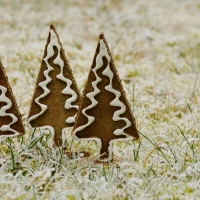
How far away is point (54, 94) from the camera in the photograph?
286 cm

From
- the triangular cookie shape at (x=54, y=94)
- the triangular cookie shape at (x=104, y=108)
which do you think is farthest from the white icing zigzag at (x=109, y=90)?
the triangular cookie shape at (x=54, y=94)

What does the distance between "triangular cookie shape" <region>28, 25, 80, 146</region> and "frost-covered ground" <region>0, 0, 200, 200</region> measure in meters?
0.15

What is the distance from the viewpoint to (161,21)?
24.8 ft

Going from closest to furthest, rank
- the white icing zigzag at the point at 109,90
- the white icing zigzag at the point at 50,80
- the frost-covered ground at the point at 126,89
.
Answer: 1. the frost-covered ground at the point at 126,89
2. the white icing zigzag at the point at 109,90
3. the white icing zigzag at the point at 50,80

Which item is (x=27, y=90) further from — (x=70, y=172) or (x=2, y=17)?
(x=2, y=17)

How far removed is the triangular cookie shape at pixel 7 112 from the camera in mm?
2742

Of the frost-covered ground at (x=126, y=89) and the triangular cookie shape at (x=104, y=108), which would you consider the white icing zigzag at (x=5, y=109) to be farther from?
the triangular cookie shape at (x=104, y=108)

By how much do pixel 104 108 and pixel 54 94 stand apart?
1.07ft

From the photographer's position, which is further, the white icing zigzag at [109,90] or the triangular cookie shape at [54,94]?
the triangular cookie shape at [54,94]

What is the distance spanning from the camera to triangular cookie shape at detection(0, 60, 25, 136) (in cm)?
274

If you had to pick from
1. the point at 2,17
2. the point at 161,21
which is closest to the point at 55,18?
the point at 2,17

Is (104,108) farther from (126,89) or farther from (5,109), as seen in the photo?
(126,89)

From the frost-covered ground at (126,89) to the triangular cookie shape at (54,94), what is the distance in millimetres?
155

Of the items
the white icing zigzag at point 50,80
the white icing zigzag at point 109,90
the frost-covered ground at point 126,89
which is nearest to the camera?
the frost-covered ground at point 126,89
